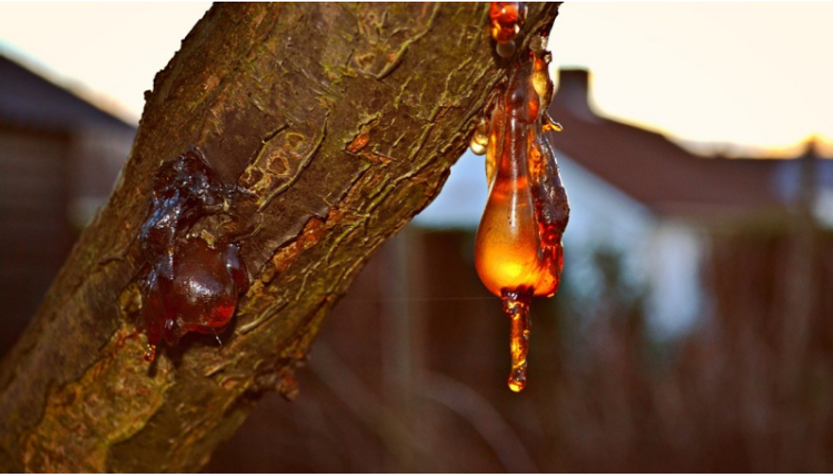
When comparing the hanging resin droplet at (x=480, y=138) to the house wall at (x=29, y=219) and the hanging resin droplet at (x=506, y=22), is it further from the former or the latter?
the house wall at (x=29, y=219)

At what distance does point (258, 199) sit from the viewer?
496 mm

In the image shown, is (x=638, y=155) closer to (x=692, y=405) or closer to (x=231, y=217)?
(x=692, y=405)

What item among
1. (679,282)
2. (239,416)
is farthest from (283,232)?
(679,282)

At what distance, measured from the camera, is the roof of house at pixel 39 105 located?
4109 millimetres

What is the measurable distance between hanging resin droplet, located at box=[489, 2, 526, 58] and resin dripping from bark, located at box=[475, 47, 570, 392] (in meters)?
0.09

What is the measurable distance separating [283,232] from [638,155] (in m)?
3.51

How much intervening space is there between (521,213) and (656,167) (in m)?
3.37

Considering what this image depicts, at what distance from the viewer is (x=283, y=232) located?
0.51 meters

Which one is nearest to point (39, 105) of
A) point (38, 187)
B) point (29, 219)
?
point (38, 187)

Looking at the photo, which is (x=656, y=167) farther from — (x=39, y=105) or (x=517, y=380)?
(x=39, y=105)

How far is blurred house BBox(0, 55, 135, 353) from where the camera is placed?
4.03 meters

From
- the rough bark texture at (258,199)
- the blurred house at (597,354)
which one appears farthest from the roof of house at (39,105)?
the rough bark texture at (258,199)

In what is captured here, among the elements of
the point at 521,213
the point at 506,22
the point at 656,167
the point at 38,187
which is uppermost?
the point at 656,167

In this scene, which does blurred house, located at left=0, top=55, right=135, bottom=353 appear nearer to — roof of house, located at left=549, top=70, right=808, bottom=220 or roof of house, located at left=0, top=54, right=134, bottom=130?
roof of house, located at left=0, top=54, right=134, bottom=130
